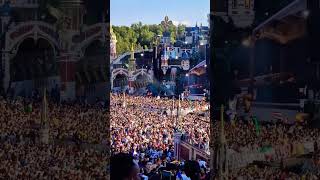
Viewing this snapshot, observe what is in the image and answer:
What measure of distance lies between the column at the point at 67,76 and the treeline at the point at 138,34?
2.13 ft

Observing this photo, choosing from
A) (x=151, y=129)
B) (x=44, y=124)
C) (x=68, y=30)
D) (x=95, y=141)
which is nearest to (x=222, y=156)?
(x=151, y=129)

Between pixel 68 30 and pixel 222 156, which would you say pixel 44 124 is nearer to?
pixel 68 30

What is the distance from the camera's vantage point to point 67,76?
646 cm

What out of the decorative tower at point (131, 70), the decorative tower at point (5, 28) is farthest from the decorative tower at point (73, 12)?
the decorative tower at point (131, 70)

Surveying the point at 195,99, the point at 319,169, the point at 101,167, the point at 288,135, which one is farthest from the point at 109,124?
the point at 319,169

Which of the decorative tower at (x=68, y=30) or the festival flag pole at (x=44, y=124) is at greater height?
the decorative tower at (x=68, y=30)

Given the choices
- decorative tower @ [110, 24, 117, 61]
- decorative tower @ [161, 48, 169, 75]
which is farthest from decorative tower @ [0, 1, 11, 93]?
decorative tower @ [161, 48, 169, 75]

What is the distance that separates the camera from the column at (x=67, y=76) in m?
6.41

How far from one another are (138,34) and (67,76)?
1032 mm

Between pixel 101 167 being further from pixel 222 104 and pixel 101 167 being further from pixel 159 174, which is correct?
pixel 222 104

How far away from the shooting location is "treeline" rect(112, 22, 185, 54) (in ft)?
21.8

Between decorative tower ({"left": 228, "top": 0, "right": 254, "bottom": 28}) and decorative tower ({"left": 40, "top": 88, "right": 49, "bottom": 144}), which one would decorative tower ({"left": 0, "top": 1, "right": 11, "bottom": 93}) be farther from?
decorative tower ({"left": 228, "top": 0, "right": 254, "bottom": 28})

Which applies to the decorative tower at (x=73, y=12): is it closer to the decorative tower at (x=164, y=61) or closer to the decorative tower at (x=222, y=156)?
the decorative tower at (x=164, y=61)

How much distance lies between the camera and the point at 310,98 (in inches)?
248
